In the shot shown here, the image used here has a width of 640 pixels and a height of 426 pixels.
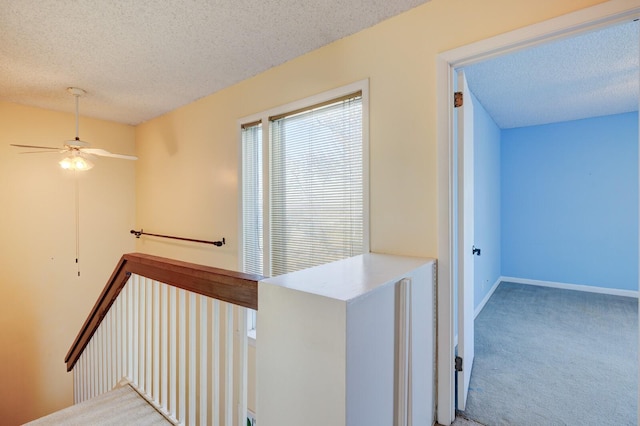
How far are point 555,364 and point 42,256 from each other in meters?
4.99

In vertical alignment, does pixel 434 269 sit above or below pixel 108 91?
below

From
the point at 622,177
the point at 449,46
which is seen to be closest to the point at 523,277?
the point at 622,177

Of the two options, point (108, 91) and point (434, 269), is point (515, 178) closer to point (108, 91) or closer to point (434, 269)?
point (434, 269)

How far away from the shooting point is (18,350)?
3178 millimetres

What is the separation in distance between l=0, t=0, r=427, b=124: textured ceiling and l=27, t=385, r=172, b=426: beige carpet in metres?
2.19

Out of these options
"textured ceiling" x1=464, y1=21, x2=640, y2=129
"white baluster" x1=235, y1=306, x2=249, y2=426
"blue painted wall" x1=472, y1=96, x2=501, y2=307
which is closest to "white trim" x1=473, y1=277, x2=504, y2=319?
"blue painted wall" x1=472, y1=96, x2=501, y2=307

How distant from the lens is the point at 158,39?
2010 mm

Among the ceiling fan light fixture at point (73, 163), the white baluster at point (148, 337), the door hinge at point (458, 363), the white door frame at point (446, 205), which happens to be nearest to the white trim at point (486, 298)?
the door hinge at point (458, 363)

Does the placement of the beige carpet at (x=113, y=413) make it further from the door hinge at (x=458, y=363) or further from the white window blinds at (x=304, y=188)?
the door hinge at (x=458, y=363)

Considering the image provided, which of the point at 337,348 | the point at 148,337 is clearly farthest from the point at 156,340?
the point at 337,348

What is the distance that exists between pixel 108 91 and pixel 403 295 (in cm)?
329

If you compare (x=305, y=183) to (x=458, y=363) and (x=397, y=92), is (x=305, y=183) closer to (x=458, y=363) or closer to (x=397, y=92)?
(x=397, y=92)

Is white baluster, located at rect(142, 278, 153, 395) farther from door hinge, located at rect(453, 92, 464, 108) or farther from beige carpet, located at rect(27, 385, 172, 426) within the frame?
door hinge, located at rect(453, 92, 464, 108)

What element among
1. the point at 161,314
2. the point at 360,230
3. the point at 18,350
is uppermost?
the point at 360,230
